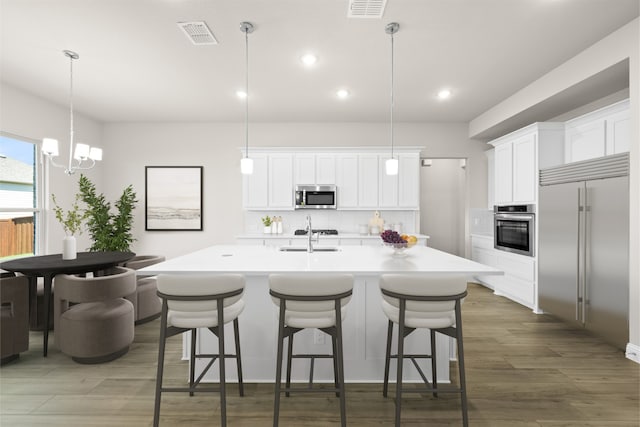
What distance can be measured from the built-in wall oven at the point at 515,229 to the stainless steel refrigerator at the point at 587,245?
173mm

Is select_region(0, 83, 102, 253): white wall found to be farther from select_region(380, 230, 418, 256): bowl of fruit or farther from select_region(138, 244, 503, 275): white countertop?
select_region(380, 230, 418, 256): bowl of fruit

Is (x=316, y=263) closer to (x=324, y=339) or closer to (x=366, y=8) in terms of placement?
(x=324, y=339)

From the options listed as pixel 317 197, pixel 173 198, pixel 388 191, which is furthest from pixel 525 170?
pixel 173 198

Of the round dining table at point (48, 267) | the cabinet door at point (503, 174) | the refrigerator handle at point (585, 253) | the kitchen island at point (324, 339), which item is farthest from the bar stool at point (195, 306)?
the cabinet door at point (503, 174)

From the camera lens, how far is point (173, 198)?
5.84m

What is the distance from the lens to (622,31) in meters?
2.86

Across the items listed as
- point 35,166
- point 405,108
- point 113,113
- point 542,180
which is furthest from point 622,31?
point 35,166

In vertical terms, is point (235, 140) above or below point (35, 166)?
above

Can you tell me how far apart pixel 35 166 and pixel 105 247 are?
1.44 meters

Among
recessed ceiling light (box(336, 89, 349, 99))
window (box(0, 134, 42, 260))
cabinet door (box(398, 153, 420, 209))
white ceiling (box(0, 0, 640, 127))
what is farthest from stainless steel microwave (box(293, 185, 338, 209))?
window (box(0, 134, 42, 260))

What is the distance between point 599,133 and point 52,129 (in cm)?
709

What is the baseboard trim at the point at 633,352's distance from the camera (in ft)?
9.01

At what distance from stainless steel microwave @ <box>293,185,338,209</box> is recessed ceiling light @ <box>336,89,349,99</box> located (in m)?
1.48

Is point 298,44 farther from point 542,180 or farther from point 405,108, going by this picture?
point 542,180
